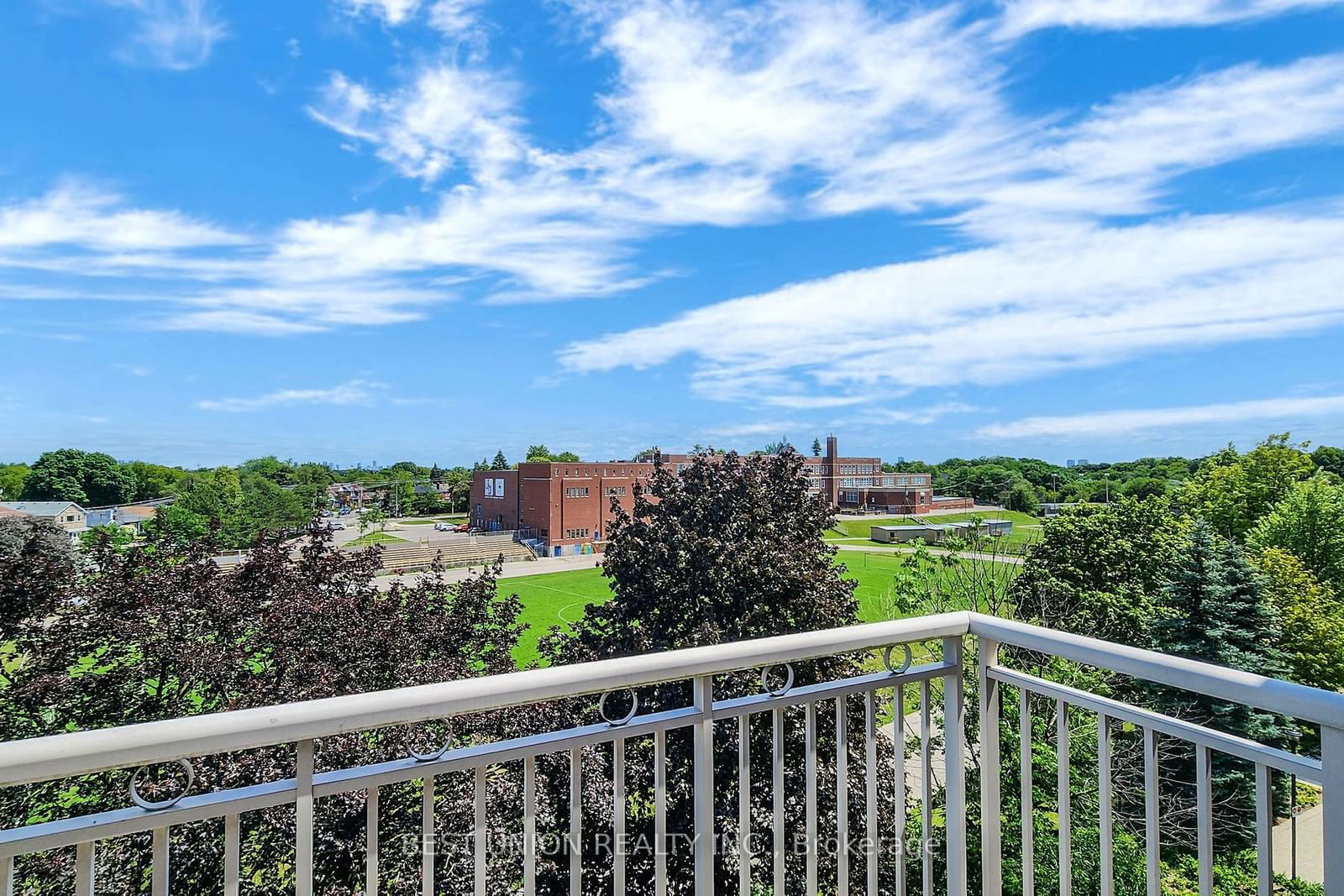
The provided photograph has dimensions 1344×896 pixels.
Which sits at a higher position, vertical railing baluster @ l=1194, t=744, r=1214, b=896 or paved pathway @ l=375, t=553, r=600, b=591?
vertical railing baluster @ l=1194, t=744, r=1214, b=896

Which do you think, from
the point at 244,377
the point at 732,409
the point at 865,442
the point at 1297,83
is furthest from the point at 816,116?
the point at 244,377

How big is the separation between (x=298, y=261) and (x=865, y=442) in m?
15.7

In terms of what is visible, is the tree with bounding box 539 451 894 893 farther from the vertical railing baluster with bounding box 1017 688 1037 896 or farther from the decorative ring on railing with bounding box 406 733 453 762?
the decorative ring on railing with bounding box 406 733 453 762

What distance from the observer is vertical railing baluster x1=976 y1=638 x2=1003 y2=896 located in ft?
5.29

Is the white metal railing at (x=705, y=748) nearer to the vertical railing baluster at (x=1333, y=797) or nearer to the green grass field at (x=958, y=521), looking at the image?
the vertical railing baluster at (x=1333, y=797)

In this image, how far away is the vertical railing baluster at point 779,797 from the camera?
4.63ft

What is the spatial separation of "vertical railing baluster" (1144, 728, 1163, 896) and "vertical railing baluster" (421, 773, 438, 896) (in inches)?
50.8

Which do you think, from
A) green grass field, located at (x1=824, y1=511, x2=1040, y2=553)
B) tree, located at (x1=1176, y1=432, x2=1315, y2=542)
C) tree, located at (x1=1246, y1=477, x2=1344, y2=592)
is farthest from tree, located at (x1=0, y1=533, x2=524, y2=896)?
tree, located at (x1=1176, y1=432, x2=1315, y2=542)

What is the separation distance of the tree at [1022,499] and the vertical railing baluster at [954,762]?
58.5 ft

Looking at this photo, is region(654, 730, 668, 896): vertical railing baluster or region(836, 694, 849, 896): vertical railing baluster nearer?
region(654, 730, 668, 896): vertical railing baluster

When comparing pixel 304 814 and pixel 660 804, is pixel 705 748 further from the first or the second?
pixel 304 814

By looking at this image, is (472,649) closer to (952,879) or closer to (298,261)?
(952,879)

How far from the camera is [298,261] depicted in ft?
45.8

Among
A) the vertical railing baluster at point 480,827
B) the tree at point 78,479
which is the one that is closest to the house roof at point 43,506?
the tree at point 78,479
